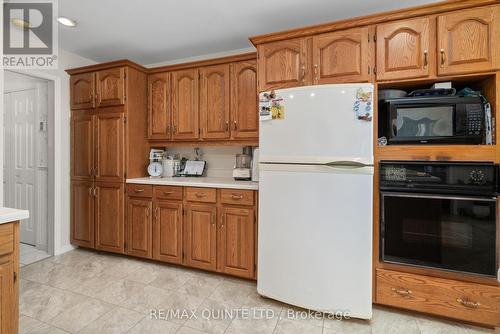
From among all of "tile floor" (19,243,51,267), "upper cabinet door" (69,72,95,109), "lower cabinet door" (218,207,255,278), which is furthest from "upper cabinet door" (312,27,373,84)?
"tile floor" (19,243,51,267)

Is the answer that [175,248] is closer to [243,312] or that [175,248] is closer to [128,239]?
[128,239]

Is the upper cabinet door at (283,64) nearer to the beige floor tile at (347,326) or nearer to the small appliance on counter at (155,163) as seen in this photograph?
the small appliance on counter at (155,163)

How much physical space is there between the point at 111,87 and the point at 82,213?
1.52 m

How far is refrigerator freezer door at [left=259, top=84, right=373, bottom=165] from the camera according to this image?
5.53ft

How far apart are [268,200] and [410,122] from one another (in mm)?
1193

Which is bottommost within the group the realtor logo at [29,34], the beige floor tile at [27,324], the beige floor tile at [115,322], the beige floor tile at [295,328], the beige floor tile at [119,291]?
the beige floor tile at [295,328]

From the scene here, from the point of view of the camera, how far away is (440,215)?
1.71 m

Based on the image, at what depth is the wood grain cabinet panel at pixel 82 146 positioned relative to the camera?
290cm

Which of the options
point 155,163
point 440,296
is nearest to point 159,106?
point 155,163

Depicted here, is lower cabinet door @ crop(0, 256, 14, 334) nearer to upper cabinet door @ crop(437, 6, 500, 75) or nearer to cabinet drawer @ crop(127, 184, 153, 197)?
cabinet drawer @ crop(127, 184, 153, 197)

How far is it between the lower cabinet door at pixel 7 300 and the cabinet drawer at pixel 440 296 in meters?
2.15

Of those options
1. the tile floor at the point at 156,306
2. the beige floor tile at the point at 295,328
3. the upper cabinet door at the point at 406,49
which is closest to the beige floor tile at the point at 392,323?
the tile floor at the point at 156,306

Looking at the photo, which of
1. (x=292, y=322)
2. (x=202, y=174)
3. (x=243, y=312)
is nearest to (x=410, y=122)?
(x=292, y=322)

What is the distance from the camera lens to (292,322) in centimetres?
177
